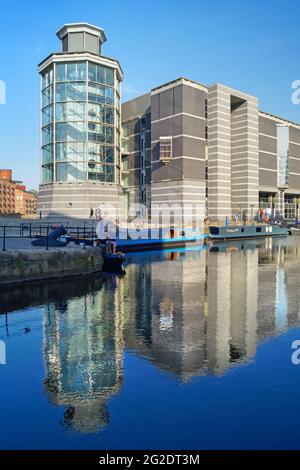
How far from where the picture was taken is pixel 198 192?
65438 mm

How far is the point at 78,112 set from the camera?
6400 cm

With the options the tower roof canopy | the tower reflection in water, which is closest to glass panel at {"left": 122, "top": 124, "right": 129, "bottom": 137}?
the tower roof canopy

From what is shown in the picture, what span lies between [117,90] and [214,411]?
71.1 m

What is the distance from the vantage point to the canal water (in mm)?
6078

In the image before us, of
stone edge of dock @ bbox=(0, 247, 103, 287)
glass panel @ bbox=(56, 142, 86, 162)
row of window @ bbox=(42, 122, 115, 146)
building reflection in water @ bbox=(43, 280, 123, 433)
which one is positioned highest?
row of window @ bbox=(42, 122, 115, 146)

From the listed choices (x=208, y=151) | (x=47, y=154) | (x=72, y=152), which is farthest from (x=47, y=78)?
(x=208, y=151)

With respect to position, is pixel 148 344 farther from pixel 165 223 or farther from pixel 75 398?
pixel 165 223

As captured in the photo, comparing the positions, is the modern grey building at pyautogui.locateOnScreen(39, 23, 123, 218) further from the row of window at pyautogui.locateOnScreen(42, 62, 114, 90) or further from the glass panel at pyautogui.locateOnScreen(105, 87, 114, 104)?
the glass panel at pyautogui.locateOnScreen(105, 87, 114, 104)

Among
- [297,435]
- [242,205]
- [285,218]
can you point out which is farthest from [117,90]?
[297,435]

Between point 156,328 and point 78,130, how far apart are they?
188 feet

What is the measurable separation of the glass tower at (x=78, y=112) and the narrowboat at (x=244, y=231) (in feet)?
75.2

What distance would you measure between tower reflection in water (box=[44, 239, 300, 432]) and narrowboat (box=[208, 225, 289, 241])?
1202 inches

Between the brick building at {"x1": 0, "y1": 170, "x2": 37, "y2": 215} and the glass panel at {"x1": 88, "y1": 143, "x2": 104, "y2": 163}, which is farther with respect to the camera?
the brick building at {"x1": 0, "y1": 170, "x2": 37, "y2": 215}

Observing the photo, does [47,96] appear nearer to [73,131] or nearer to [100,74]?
[73,131]
